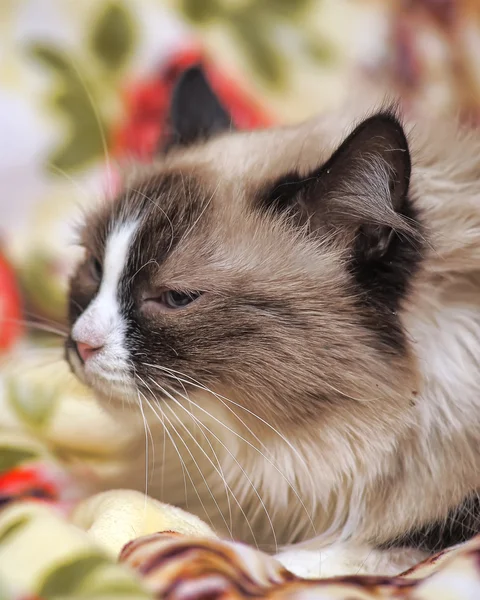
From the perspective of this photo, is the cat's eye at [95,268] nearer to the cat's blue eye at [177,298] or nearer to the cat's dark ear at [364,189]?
the cat's blue eye at [177,298]

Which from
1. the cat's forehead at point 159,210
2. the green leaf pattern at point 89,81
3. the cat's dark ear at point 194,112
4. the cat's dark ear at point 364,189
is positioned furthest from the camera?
the green leaf pattern at point 89,81

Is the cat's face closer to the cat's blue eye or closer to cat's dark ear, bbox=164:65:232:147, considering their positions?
the cat's blue eye

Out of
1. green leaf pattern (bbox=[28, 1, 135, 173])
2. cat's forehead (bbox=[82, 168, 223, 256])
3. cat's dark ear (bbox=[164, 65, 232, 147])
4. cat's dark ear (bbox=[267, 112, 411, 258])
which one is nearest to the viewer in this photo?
cat's dark ear (bbox=[267, 112, 411, 258])

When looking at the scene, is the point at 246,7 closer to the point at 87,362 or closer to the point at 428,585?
the point at 87,362

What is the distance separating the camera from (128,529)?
0.84 meters

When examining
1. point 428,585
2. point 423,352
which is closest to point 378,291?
point 423,352

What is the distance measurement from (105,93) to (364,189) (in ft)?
3.45

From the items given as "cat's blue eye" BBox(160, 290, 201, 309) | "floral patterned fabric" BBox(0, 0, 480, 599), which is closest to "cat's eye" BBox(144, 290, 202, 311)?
"cat's blue eye" BBox(160, 290, 201, 309)

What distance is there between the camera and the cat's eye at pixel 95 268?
3.30 ft

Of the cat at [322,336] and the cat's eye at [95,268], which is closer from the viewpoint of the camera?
the cat at [322,336]

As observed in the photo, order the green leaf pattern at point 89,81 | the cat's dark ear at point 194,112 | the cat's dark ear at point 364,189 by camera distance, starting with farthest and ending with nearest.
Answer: the green leaf pattern at point 89,81, the cat's dark ear at point 194,112, the cat's dark ear at point 364,189

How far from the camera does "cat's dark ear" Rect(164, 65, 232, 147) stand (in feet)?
3.94

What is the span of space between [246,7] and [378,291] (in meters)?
1.13

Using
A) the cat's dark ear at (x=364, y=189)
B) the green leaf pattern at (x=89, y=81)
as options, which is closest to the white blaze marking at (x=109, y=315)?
the cat's dark ear at (x=364, y=189)
